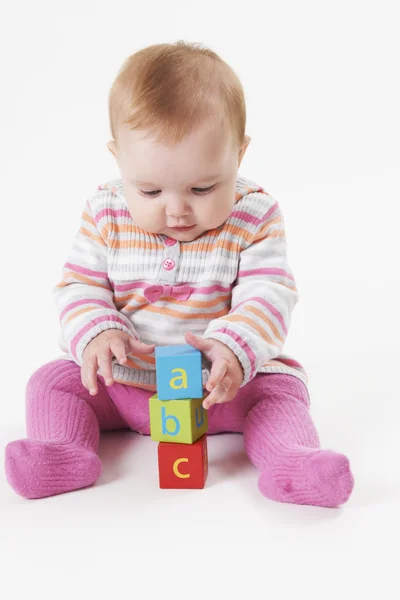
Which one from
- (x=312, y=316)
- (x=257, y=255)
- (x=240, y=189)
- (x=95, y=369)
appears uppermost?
(x=240, y=189)

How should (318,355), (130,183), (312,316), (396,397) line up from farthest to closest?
1. (312,316)
2. (318,355)
3. (396,397)
4. (130,183)

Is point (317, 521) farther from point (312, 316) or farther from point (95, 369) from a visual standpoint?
point (312, 316)

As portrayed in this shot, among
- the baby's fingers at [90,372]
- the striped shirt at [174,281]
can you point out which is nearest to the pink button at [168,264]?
the striped shirt at [174,281]

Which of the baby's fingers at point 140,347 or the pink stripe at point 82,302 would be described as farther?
the pink stripe at point 82,302

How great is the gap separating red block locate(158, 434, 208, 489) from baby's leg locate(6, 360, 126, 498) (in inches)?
4.3

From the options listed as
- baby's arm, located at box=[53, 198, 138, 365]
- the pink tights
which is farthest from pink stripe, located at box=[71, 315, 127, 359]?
the pink tights

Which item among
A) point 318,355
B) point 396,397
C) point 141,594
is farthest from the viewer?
point 318,355

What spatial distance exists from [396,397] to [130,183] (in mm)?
687

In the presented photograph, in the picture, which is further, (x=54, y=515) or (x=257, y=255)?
(x=257, y=255)

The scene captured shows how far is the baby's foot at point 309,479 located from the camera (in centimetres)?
122

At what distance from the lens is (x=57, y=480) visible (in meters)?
1.33

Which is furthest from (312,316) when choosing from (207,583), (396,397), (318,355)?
(207,583)

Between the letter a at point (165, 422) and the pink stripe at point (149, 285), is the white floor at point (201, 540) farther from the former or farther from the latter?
the pink stripe at point (149, 285)

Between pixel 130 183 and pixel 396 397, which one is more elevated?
pixel 130 183
